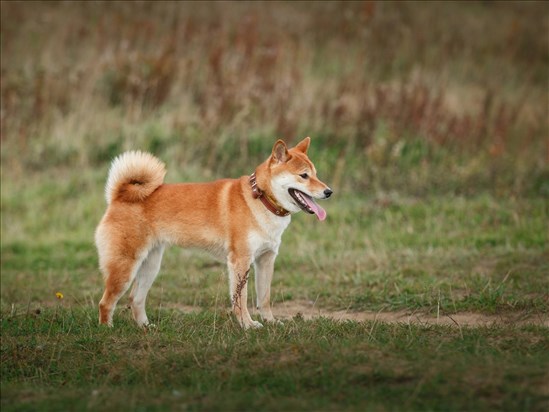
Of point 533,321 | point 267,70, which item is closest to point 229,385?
point 533,321

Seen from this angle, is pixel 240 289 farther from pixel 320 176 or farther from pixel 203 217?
pixel 320 176

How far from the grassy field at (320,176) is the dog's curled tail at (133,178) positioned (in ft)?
3.63

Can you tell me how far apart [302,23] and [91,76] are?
488 centimetres

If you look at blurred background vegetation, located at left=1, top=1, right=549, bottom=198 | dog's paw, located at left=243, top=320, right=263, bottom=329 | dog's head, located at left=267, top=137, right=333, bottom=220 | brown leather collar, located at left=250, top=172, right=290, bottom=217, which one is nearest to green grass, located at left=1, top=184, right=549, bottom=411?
dog's paw, located at left=243, top=320, right=263, bottom=329

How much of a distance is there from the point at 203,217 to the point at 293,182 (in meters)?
0.86

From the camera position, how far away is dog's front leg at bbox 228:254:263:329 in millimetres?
6984

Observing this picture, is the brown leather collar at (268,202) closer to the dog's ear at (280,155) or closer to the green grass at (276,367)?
the dog's ear at (280,155)

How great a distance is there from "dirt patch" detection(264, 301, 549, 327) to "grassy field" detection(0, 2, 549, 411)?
67 mm

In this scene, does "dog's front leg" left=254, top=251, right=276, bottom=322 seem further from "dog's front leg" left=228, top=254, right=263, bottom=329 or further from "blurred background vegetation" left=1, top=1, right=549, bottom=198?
"blurred background vegetation" left=1, top=1, right=549, bottom=198

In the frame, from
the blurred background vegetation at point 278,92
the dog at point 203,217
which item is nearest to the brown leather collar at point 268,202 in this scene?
the dog at point 203,217

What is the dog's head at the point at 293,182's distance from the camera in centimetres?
720

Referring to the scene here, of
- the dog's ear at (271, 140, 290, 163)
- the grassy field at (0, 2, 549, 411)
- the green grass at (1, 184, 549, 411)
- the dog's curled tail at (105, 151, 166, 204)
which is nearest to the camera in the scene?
the green grass at (1, 184, 549, 411)

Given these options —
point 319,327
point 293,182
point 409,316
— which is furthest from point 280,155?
point 409,316

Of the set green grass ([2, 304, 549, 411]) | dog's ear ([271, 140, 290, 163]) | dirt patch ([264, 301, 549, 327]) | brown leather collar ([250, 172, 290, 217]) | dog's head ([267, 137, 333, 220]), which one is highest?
dog's ear ([271, 140, 290, 163])
